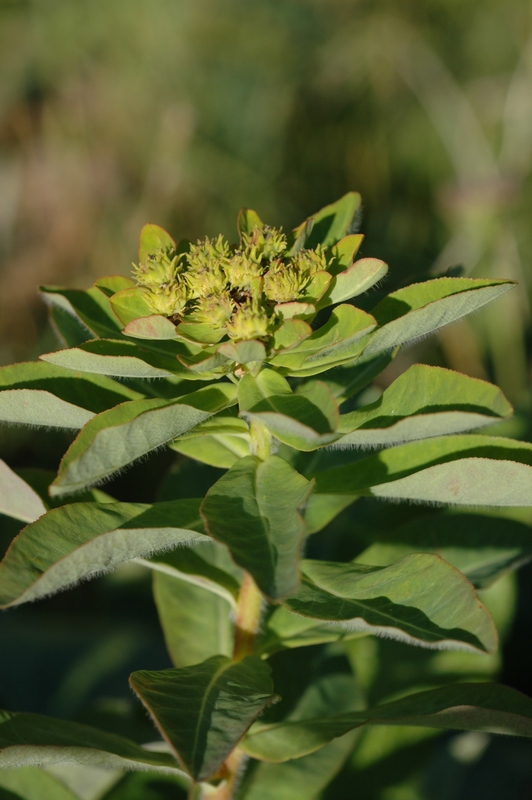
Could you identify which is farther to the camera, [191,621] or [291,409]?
[191,621]

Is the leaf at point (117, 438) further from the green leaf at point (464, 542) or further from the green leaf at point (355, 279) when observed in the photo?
the green leaf at point (464, 542)

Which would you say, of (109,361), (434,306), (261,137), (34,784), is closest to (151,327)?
(109,361)

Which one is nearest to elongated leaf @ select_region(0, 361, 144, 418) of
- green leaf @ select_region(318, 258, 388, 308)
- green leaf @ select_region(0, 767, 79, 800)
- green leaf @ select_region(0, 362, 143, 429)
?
green leaf @ select_region(0, 362, 143, 429)

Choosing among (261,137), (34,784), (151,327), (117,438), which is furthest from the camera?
(261,137)

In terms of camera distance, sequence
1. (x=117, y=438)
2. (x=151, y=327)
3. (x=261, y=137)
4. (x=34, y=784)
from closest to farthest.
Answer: (x=117, y=438)
(x=151, y=327)
(x=34, y=784)
(x=261, y=137)

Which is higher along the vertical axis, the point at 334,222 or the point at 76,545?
the point at 334,222

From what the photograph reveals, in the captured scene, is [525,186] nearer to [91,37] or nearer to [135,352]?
[91,37]

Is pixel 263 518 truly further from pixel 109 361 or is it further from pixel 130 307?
pixel 130 307

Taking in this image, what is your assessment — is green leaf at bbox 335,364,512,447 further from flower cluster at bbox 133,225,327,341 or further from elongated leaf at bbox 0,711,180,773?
elongated leaf at bbox 0,711,180,773
